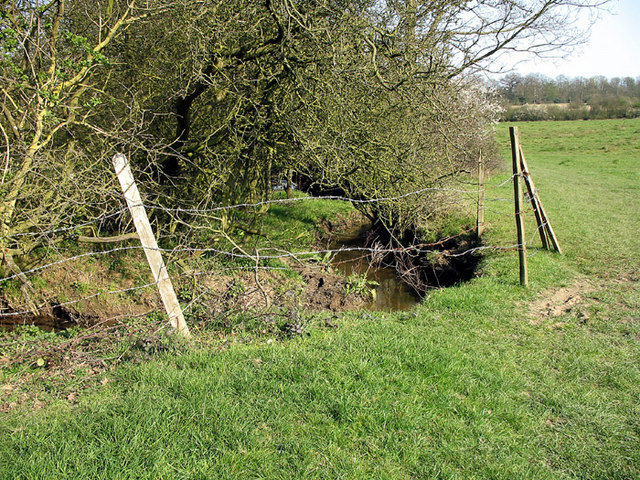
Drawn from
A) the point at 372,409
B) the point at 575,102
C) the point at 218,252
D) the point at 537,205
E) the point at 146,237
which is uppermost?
the point at 575,102

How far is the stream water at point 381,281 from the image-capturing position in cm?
925

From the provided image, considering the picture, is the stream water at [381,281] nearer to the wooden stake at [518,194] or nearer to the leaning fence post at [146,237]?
the wooden stake at [518,194]

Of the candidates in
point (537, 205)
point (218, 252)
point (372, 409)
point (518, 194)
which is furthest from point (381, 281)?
point (372, 409)

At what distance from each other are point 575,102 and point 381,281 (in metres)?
50.6

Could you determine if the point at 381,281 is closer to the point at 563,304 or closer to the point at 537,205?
the point at 537,205

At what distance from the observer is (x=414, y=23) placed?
7.50 metres

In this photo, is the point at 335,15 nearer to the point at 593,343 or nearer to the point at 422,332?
the point at 422,332

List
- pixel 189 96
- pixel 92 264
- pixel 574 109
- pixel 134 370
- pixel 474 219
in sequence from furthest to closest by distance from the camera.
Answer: pixel 574 109
pixel 474 219
pixel 92 264
pixel 189 96
pixel 134 370

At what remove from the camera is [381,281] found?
10.9 metres

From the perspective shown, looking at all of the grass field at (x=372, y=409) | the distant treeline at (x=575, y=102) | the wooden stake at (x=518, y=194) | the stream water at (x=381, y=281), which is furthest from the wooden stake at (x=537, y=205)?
the distant treeline at (x=575, y=102)

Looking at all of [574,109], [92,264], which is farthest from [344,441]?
[574,109]

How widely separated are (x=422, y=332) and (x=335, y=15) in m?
4.76

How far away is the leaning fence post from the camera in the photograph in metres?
4.34

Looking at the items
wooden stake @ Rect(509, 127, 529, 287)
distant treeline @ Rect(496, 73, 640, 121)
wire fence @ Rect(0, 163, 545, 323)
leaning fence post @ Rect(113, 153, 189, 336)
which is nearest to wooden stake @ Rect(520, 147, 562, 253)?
wire fence @ Rect(0, 163, 545, 323)
